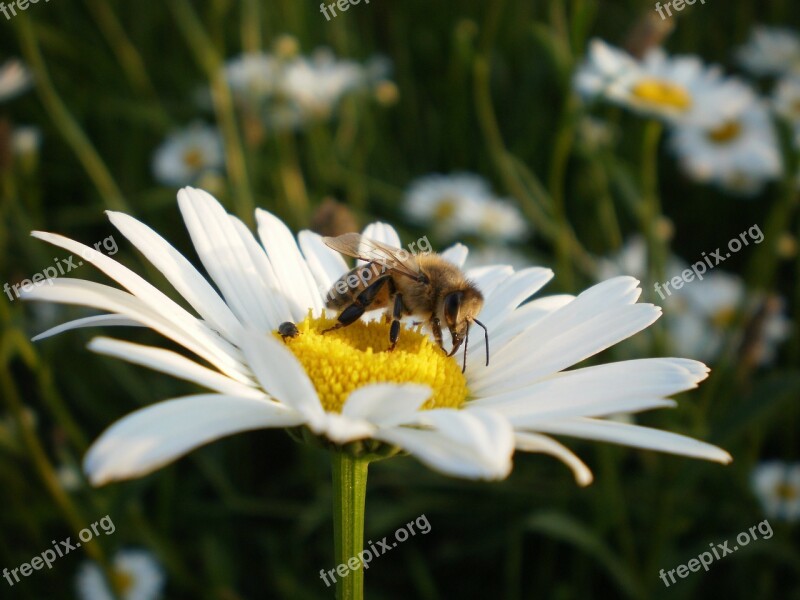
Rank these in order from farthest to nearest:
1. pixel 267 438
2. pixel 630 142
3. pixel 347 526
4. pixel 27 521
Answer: pixel 630 142, pixel 267 438, pixel 27 521, pixel 347 526

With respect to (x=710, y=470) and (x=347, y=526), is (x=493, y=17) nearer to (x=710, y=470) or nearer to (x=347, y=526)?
(x=710, y=470)

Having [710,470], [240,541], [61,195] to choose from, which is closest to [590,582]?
[710,470]

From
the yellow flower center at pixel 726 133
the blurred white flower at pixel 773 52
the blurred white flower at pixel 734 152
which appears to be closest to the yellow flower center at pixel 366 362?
the blurred white flower at pixel 734 152

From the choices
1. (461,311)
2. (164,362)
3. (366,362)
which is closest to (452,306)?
(461,311)

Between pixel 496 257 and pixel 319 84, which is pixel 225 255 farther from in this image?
pixel 319 84

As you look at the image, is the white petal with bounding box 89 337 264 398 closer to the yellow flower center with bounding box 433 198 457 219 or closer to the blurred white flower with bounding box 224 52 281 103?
the blurred white flower with bounding box 224 52 281 103

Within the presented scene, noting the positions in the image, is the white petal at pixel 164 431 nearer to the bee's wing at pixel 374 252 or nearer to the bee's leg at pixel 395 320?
the bee's leg at pixel 395 320
